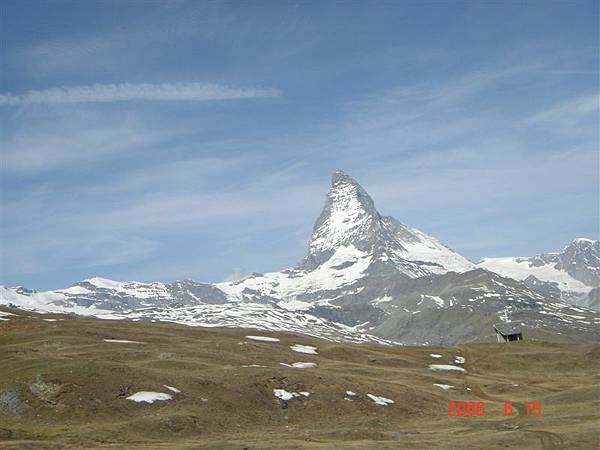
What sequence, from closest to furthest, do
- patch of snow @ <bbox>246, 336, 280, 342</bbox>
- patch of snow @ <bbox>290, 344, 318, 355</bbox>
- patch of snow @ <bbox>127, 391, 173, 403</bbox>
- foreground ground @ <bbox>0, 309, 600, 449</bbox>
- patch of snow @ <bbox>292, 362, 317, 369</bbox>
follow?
foreground ground @ <bbox>0, 309, 600, 449</bbox>, patch of snow @ <bbox>127, 391, 173, 403</bbox>, patch of snow @ <bbox>292, 362, 317, 369</bbox>, patch of snow @ <bbox>290, 344, 318, 355</bbox>, patch of snow @ <bbox>246, 336, 280, 342</bbox>

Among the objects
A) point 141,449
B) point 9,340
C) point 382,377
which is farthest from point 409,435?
point 9,340

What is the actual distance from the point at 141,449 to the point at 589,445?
34.6 metres

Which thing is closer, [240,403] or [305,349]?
[240,403]

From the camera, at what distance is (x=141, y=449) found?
49.0 meters

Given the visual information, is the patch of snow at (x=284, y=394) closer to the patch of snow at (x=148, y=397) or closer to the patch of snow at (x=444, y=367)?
the patch of snow at (x=148, y=397)
